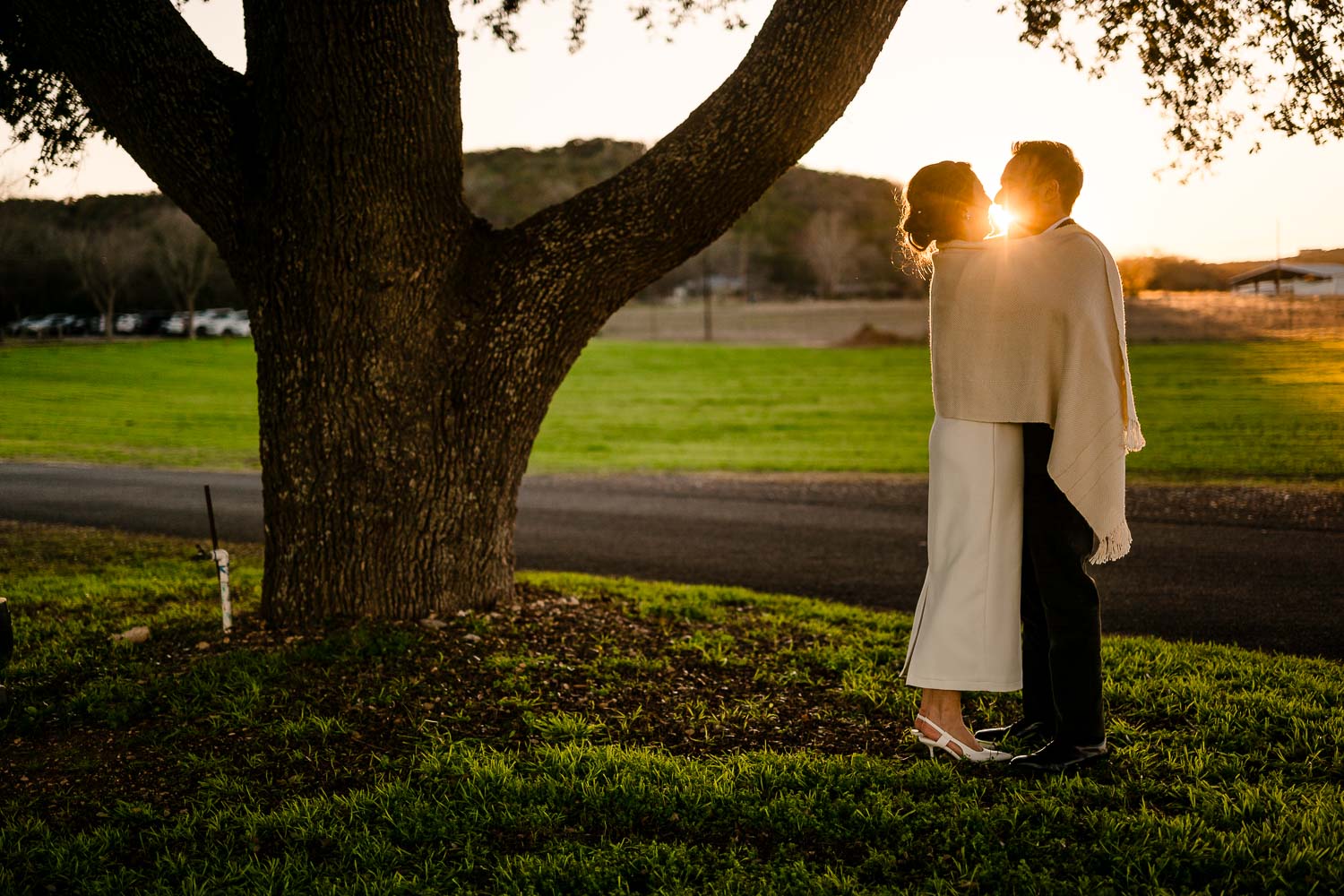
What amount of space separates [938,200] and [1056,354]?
681 mm

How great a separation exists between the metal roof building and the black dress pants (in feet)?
40.0

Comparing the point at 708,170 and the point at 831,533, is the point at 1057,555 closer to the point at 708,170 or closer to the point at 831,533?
the point at 708,170

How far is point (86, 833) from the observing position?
3.40 metres

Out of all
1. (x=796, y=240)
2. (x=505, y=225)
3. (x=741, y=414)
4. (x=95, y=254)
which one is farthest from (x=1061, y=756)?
(x=796, y=240)

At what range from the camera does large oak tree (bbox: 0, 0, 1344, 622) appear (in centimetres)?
486

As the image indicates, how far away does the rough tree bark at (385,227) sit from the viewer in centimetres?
486

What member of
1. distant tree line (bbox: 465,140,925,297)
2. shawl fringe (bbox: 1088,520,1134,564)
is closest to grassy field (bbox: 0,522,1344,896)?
shawl fringe (bbox: 1088,520,1134,564)

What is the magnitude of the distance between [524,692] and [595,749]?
2.58ft

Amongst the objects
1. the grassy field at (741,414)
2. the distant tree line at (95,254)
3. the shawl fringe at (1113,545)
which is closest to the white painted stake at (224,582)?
the shawl fringe at (1113,545)

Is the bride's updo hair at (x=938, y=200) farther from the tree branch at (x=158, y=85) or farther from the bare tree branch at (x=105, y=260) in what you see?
the bare tree branch at (x=105, y=260)

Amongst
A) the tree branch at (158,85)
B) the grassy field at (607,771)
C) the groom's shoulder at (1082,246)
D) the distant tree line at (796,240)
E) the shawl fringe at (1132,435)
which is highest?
the distant tree line at (796,240)

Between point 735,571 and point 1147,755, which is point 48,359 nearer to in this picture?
point 735,571

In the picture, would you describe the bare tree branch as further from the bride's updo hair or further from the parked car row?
the bride's updo hair

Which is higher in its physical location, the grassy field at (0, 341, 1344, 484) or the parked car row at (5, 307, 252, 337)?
the parked car row at (5, 307, 252, 337)
